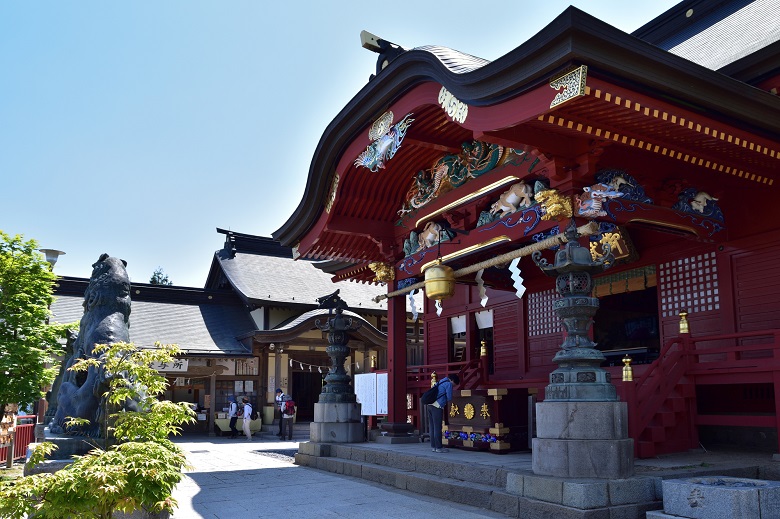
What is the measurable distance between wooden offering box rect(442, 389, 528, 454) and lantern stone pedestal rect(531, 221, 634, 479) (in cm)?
286

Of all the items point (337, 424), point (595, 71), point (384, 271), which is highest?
point (595, 71)

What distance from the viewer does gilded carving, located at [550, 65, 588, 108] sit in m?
5.94

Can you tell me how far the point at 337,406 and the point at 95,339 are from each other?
5.77 metres

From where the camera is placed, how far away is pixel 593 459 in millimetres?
6121

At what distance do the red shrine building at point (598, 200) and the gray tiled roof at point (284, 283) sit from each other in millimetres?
12520

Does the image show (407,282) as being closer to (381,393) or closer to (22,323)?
(381,393)

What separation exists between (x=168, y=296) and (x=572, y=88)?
22.6m

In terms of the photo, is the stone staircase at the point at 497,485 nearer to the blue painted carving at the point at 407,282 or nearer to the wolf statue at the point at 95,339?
the blue painted carving at the point at 407,282

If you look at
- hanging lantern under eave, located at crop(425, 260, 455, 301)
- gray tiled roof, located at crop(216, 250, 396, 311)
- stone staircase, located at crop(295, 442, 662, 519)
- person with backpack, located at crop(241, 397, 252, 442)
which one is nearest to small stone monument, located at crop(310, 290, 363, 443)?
stone staircase, located at crop(295, 442, 662, 519)

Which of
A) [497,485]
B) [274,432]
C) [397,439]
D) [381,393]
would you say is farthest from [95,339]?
[274,432]

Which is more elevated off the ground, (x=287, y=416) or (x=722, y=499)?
(x=722, y=499)

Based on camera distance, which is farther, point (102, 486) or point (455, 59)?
point (455, 59)

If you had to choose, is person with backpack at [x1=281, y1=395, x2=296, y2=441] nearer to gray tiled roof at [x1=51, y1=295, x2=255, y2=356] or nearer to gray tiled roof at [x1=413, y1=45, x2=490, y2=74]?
gray tiled roof at [x1=51, y1=295, x2=255, y2=356]

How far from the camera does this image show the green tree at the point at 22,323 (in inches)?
519
